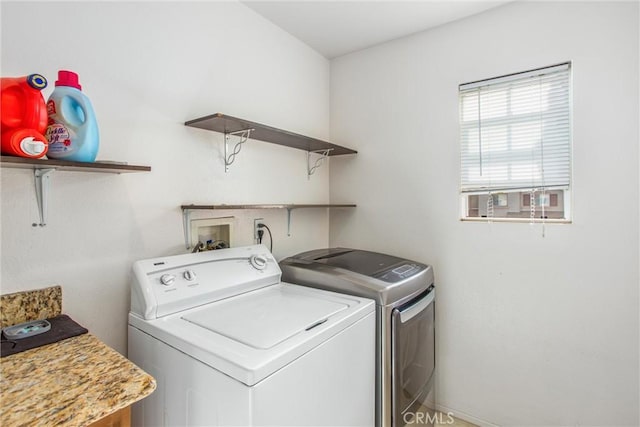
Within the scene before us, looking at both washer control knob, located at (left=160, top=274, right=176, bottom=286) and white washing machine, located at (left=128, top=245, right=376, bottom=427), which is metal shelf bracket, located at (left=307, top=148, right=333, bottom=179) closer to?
white washing machine, located at (left=128, top=245, right=376, bottom=427)

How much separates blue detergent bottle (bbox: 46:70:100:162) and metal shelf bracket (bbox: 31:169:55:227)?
0.14 metres

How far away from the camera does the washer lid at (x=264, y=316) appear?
1.03 m

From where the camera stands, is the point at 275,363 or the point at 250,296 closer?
the point at 275,363

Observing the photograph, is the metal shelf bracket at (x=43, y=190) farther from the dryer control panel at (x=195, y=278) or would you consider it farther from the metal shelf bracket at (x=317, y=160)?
the metal shelf bracket at (x=317, y=160)

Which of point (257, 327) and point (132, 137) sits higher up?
point (132, 137)

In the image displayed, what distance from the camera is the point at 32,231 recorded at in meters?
1.09

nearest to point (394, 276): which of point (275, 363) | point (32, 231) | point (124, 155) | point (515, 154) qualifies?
point (275, 363)

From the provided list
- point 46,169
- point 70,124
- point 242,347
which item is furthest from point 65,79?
point 242,347

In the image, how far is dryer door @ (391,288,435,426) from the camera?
147 centimetres

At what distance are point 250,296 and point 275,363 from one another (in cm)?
65

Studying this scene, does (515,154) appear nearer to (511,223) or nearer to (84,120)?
(511,223)

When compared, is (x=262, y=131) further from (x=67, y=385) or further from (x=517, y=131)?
(x=517, y=131)

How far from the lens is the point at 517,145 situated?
5.97 ft

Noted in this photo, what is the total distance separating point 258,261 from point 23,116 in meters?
1.06
